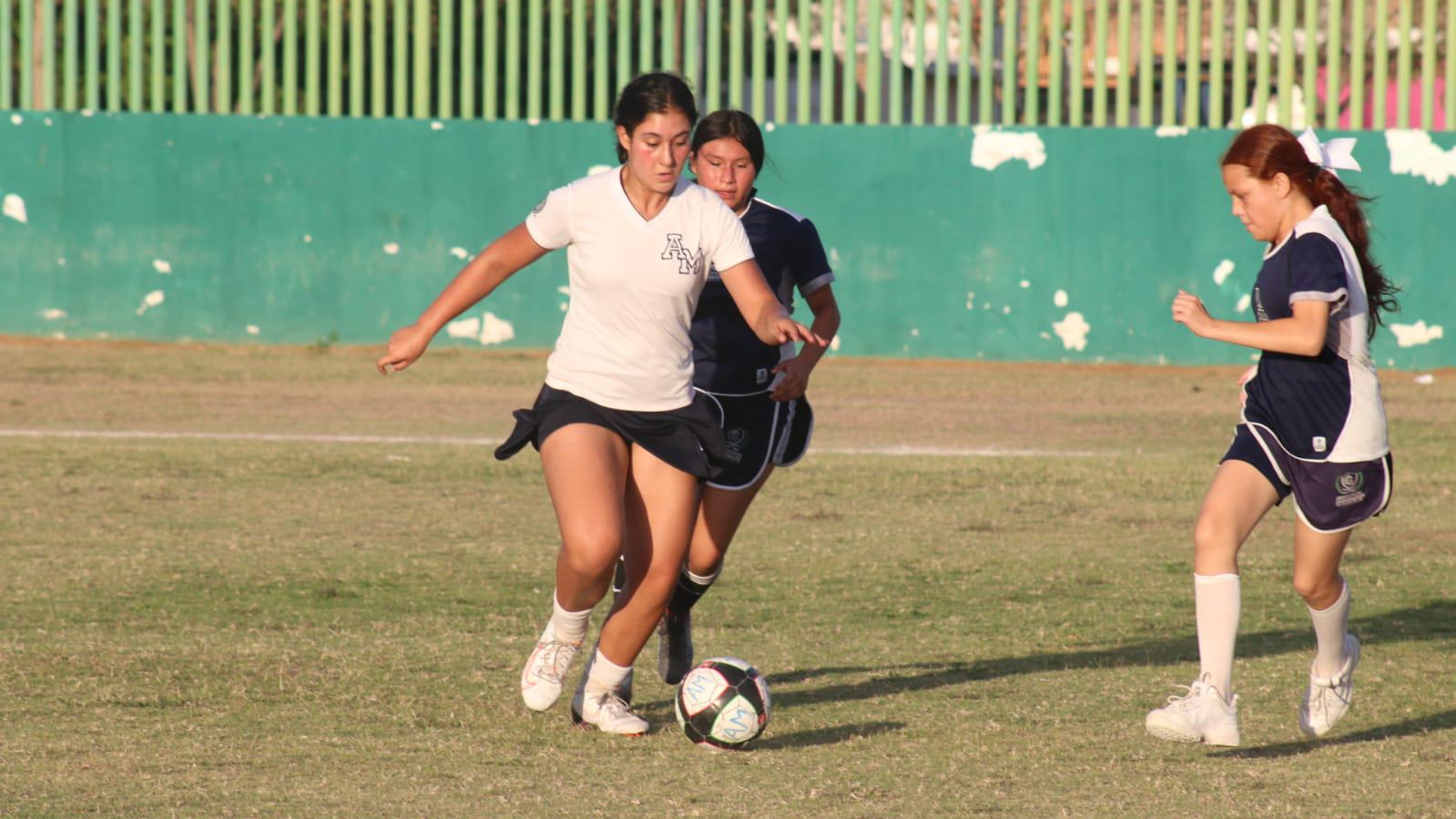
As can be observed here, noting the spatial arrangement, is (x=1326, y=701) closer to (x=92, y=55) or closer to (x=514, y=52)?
(x=514, y=52)

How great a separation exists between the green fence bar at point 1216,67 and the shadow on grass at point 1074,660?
506 inches

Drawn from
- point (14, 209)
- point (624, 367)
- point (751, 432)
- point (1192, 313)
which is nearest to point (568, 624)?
point (624, 367)

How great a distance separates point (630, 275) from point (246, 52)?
16.1 meters

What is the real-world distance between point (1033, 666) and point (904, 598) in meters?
1.40

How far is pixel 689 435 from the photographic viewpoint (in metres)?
5.75

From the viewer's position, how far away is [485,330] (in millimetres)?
Result: 20766

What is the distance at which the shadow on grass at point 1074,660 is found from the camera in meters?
6.35

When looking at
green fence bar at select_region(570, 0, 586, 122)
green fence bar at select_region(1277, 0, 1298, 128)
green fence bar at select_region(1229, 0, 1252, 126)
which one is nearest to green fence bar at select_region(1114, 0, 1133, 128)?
green fence bar at select_region(1229, 0, 1252, 126)

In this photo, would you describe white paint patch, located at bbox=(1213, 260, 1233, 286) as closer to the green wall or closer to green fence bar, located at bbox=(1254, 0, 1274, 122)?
the green wall

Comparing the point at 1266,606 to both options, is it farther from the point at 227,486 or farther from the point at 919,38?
the point at 919,38

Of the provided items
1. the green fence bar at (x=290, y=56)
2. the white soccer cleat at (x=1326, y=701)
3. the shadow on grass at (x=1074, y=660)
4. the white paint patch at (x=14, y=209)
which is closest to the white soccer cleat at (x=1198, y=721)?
the white soccer cleat at (x=1326, y=701)

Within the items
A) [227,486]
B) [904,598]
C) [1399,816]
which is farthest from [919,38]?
[1399,816]

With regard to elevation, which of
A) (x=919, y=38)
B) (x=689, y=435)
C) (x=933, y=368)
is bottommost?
(x=933, y=368)

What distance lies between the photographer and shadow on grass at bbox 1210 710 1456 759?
5477 millimetres
